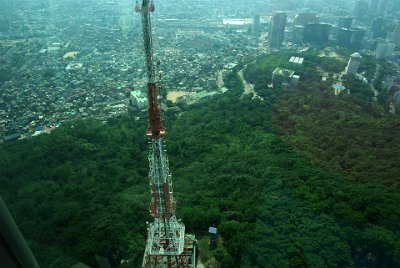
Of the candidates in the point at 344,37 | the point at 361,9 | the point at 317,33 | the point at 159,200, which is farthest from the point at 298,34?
the point at 159,200

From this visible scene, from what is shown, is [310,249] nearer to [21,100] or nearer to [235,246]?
[235,246]

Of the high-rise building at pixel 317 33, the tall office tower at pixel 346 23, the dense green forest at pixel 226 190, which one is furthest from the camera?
the tall office tower at pixel 346 23

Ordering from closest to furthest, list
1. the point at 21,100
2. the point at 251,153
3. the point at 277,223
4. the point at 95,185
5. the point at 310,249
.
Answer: the point at 310,249 → the point at 277,223 → the point at 95,185 → the point at 251,153 → the point at 21,100

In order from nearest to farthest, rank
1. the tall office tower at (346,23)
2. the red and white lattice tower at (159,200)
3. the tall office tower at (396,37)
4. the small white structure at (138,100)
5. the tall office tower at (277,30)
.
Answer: the red and white lattice tower at (159,200), the small white structure at (138,100), the tall office tower at (277,30), the tall office tower at (396,37), the tall office tower at (346,23)

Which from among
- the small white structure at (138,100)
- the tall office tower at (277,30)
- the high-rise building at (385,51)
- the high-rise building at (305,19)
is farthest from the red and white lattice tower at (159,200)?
the high-rise building at (305,19)

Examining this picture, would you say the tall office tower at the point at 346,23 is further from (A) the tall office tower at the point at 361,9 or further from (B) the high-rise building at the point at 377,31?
(A) the tall office tower at the point at 361,9

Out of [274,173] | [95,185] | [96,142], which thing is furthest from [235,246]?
[96,142]

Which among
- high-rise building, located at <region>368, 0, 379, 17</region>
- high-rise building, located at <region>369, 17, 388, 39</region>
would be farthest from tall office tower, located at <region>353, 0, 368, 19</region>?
high-rise building, located at <region>369, 17, 388, 39</region>
